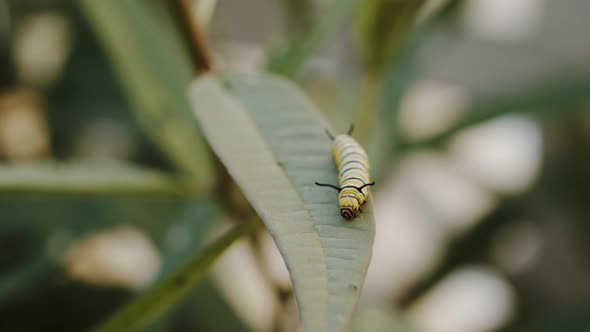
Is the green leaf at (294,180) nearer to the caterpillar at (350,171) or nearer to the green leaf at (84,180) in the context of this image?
the caterpillar at (350,171)

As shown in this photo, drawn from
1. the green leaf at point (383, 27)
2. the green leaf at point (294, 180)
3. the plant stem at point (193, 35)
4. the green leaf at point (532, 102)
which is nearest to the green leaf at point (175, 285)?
the green leaf at point (294, 180)

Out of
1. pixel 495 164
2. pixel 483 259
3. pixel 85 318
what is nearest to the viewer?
pixel 85 318

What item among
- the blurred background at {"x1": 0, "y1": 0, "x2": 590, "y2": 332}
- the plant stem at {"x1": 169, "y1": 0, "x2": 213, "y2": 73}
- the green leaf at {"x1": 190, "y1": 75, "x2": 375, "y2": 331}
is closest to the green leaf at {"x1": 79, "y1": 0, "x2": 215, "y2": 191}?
the blurred background at {"x1": 0, "y1": 0, "x2": 590, "y2": 332}

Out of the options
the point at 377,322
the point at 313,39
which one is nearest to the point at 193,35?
the point at 313,39

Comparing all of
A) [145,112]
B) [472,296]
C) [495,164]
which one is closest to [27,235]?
[145,112]

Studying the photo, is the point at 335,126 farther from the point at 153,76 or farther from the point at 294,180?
the point at 294,180

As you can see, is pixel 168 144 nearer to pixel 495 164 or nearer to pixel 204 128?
pixel 204 128
